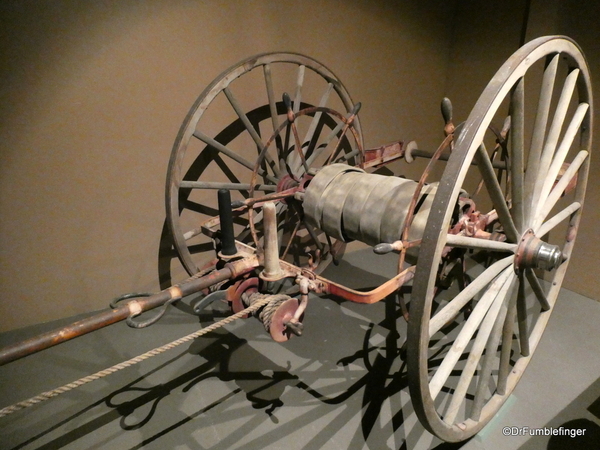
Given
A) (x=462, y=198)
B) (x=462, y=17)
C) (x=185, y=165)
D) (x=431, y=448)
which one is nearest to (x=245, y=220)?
(x=185, y=165)

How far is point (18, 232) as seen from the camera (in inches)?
67.7

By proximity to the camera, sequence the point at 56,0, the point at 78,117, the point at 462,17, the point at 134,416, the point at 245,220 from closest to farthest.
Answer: the point at 134,416 < the point at 56,0 < the point at 78,117 < the point at 245,220 < the point at 462,17

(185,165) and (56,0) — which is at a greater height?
(56,0)

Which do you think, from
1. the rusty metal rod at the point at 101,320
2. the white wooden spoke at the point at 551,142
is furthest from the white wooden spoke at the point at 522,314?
the rusty metal rod at the point at 101,320

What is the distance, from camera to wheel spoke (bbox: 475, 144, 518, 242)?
0.87 meters

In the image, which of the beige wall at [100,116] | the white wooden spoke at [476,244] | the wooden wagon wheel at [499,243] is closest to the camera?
the wooden wagon wheel at [499,243]

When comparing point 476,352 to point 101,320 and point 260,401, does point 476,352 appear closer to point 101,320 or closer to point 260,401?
point 260,401

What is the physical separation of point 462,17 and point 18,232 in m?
2.62

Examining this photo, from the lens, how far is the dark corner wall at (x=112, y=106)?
1603 mm

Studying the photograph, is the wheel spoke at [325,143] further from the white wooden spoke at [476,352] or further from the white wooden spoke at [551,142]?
the white wooden spoke at [476,352]

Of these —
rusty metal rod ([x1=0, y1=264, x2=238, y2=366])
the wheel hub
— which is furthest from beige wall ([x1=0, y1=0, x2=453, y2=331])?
the wheel hub

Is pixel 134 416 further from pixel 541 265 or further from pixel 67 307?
pixel 541 265

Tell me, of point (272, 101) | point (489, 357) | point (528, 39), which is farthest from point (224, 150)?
point (528, 39)

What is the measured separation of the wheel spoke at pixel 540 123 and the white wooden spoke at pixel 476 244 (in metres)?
0.10
